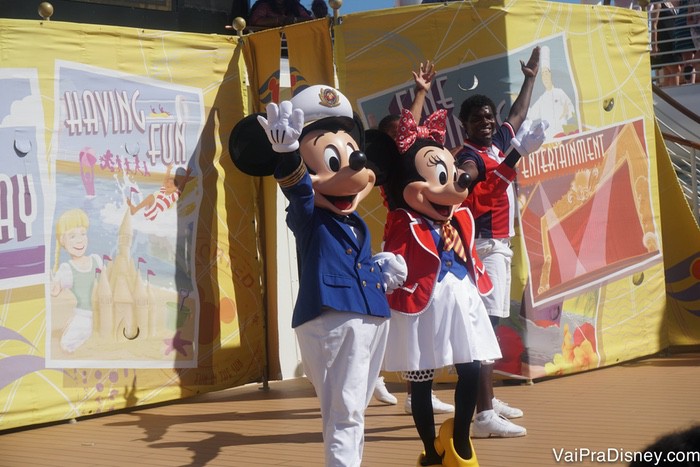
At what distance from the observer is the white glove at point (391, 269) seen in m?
4.41

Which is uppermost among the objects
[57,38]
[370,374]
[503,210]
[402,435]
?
[57,38]

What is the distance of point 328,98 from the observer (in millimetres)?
4531

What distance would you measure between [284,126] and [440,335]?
1175 millimetres

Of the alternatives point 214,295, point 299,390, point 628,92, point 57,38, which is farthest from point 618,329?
point 57,38

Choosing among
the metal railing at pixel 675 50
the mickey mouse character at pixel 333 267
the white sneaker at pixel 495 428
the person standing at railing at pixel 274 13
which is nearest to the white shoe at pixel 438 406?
the white sneaker at pixel 495 428

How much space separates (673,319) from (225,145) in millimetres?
3861

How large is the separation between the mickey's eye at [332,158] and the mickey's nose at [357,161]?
0.31 feet

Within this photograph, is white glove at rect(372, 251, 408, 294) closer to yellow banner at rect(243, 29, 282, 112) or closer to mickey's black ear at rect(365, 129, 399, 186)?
mickey's black ear at rect(365, 129, 399, 186)

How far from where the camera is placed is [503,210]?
5691mm

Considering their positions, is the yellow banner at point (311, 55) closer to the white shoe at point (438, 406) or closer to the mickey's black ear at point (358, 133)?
the white shoe at point (438, 406)

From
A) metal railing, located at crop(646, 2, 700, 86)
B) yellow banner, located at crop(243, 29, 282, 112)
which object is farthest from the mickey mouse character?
metal railing, located at crop(646, 2, 700, 86)

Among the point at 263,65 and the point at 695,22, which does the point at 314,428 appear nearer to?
the point at 263,65

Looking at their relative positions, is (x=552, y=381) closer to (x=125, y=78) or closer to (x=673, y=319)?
(x=673, y=319)

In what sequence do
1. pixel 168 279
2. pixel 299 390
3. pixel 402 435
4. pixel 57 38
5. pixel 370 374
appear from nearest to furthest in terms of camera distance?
pixel 370 374 → pixel 402 435 → pixel 57 38 → pixel 168 279 → pixel 299 390
